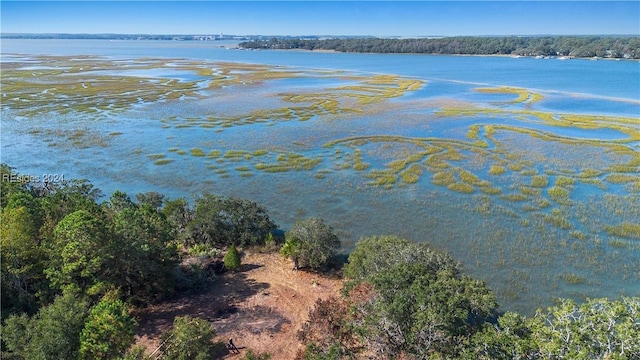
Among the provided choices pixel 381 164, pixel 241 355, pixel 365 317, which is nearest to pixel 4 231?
pixel 241 355

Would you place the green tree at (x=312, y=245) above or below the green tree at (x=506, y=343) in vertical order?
below

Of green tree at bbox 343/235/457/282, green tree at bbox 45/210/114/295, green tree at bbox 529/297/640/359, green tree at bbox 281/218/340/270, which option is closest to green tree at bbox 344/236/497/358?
Answer: green tree at bbox 343/235/457/282

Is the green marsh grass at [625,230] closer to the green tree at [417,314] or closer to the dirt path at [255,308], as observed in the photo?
the green tree at [417,314]

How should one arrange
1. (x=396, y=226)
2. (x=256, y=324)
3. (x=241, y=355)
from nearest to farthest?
(x=241, y=355), (x=256, y=324), (x=396, y=226)

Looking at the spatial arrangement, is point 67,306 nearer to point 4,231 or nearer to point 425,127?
point 4,231

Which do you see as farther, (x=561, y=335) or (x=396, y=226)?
(x=396, y=226)

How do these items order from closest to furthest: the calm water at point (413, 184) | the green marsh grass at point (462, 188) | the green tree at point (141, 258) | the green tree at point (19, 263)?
1. the green tree at point (19, 263)
2. the green tree at point (141, 258)
3. the calm water at point (413, 184)
4. the green marsh grass at point (462, 188)

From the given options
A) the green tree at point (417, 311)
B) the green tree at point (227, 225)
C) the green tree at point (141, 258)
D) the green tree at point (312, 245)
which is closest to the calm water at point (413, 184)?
the green tree at point (227, 225)
